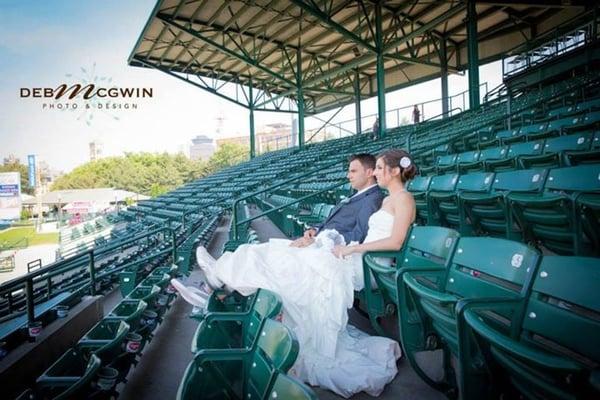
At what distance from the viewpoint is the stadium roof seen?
11.3 meters

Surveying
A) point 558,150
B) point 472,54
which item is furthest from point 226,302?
point 472,54

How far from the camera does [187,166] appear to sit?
58.1 meters

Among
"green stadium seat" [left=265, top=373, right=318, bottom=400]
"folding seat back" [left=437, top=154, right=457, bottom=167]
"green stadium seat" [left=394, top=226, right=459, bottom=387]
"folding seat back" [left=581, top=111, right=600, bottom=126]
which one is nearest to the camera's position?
"green stadium seat" [left=265, top=373, right=318, bottom=400]

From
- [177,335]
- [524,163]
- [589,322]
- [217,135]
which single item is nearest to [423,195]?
[524,163]

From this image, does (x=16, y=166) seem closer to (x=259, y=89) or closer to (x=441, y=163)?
(x=259, y=89)

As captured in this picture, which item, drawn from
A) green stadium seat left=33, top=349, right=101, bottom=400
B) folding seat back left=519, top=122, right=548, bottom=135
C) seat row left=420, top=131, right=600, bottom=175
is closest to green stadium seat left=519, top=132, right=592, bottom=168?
seat row left=420, top=131, right=600, bottom=175

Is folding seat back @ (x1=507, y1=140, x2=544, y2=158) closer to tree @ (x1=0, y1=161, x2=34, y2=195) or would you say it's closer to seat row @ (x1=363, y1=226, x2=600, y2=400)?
seat row @ (x1=363, y1=226, x2=600, y2=400)

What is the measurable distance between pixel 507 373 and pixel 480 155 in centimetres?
394

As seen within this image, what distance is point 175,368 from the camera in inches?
97.3

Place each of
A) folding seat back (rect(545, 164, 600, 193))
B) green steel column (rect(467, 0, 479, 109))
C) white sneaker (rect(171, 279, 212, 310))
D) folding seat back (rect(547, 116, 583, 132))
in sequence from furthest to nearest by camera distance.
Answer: green steel column (rect(467, 0, 479, 109)), folding seat back (rect(547, 116, 583, 132)), white sneaker (rect(171, 279, 212, 310)), folding seat back (rect(545, 164, 600, 193))

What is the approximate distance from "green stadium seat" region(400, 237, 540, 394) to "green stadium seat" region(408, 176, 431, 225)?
6.45ft

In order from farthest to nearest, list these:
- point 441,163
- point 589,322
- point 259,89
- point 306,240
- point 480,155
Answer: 1. point 259,89
2. point 441,163
3. point 480,155
4. point 306,240
5. point 589,322

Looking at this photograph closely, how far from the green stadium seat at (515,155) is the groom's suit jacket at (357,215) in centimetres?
189

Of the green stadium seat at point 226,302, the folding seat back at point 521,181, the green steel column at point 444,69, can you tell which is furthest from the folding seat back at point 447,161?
the green steel column at point 444,69
